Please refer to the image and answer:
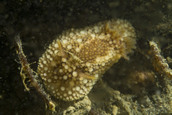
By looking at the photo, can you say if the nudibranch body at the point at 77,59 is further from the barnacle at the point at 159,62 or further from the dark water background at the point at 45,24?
the barnacle at the point at 159,62

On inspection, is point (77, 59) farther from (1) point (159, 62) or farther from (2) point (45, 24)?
(1) point (159, 62)

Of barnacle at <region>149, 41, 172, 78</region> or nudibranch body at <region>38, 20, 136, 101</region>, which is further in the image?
barnacle at <region>149, 41, 172, 78</region>

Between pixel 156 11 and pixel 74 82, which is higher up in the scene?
pixel 156 11

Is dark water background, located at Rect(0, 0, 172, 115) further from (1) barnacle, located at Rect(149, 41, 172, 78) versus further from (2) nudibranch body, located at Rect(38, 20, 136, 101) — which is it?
(1) barnacle, located at Rect(149, 41, 172, 78)

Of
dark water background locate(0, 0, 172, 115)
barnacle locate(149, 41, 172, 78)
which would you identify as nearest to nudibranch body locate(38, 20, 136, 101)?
dark water background locate(0, 0, 172, 115)

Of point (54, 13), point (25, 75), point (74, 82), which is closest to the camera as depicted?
point (25, 75)

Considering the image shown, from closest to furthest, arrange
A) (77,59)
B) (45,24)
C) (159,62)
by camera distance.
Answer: (77,59)
(45,24)
(159,62)

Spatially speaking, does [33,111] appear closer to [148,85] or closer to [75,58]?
[75,58]

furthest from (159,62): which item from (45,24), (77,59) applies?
(45,24)

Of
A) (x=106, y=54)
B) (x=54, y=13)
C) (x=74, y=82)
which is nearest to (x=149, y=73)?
(x=106, y=54)
